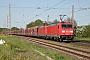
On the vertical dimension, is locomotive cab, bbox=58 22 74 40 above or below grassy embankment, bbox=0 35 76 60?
above

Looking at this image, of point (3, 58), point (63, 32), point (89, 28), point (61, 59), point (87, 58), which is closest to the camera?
point (3, 58)

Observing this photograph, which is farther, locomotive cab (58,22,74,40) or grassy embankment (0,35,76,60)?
locomotive cab (58,22,74,40)

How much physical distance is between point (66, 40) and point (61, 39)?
1027 millimetres

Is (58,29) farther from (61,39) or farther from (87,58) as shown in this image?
(87,58)

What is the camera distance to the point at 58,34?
31.8 m

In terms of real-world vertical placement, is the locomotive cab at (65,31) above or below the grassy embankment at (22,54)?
above

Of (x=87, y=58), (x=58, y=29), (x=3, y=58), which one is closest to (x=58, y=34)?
(x=58, y=29)

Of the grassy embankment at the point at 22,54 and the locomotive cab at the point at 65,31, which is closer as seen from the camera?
the grassy embankment at the point at 22,54

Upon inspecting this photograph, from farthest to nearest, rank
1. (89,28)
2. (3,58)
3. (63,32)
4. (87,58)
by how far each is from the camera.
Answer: (89,28) < (63,32) < (87,58) < (3,58)

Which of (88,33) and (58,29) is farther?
(88,33)

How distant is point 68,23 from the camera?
31938 mm

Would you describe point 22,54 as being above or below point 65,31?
below

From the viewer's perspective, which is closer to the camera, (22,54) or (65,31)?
(22,54)

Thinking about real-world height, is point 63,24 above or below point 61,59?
above
